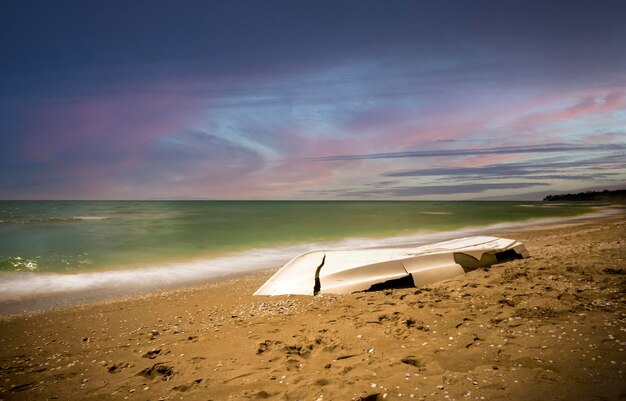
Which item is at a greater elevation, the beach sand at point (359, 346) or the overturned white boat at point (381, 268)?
the overturned white boat at point (381, 268)

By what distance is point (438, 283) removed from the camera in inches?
214

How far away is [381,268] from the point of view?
584 cm

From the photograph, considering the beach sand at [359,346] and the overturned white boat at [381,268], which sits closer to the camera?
the beach sand at [359,346]

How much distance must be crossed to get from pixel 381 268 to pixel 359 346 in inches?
108

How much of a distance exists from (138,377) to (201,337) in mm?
921

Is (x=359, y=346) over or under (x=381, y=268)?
under

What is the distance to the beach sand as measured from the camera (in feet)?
8.05

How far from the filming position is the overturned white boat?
5516mm

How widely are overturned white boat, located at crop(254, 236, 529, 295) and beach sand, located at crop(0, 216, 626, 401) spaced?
0.39 meters

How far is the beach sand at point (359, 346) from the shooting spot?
2.46 metres

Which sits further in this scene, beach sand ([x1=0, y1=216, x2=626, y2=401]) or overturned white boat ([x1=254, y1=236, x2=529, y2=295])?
overturned white boat ([x1=254, y1=236, x2=529, y2=295])

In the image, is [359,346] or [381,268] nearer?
[359,346]

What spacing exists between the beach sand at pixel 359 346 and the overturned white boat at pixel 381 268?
39cm

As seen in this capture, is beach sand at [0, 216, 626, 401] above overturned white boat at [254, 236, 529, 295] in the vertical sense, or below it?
below
